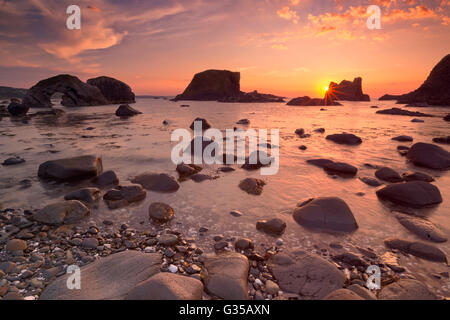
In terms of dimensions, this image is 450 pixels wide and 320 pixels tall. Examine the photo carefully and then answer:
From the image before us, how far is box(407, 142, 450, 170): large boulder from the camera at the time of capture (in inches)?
291

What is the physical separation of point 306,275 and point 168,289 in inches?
67.1

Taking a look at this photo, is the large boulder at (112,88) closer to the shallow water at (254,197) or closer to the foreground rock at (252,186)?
the shallow water at (254,197)

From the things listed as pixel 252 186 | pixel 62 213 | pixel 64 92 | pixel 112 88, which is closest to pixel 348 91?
pixel 112 88

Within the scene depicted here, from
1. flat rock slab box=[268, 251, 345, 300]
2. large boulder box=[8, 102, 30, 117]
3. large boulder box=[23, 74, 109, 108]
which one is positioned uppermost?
large boulder box=[23, 74, 109, 108]

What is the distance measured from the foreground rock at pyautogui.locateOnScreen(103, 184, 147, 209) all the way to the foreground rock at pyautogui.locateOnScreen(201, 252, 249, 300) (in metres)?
2.57

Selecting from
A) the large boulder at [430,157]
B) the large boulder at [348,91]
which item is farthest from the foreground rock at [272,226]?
the large boulder at [348,91]

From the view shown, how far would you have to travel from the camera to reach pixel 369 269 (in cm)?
284

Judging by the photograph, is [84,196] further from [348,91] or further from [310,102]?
[348,91]

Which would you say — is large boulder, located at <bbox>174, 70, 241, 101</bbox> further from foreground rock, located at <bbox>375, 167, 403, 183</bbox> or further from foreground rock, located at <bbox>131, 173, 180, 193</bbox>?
foreground rock, located at <bbox>131, 173, 180, 193</bbox>

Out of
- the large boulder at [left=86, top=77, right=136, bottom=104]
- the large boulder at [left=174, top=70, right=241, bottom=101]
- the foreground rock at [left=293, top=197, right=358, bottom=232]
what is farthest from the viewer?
the large boulder at [left=174, top=70, right=241, bottom=101]

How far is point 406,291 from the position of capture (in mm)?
2408

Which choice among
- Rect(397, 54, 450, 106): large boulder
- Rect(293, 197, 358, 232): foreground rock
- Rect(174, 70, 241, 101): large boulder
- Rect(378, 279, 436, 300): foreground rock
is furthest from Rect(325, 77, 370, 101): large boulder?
Rect(378, 279, 436, 300): foreground rock

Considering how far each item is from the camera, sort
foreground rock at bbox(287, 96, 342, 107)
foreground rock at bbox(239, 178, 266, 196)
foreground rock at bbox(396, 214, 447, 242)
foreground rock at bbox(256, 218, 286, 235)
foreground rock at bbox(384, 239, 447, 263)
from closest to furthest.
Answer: foreground rock at bbox(384, 239, 447, 263), foreground rock at bbox(396, 214, 447, 242), foreground rock at bbox(256, 218, 286, 235), foreground rock at bbox(239, 178, 266, 196), foreground rock at bbox(287, 96, 342, 107)

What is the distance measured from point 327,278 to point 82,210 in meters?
4.31
